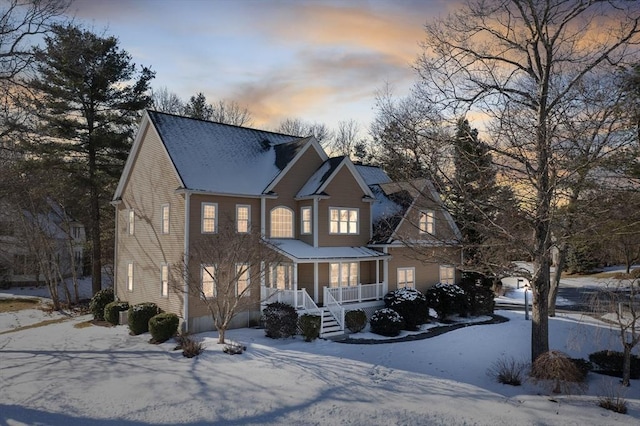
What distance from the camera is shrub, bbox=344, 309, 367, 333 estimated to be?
63.8ft

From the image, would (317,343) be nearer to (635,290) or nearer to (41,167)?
(635,290)

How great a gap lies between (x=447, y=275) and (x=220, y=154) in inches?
601

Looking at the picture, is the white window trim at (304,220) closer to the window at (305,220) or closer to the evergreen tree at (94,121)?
the window at (305,220)

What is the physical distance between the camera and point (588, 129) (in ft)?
40.2

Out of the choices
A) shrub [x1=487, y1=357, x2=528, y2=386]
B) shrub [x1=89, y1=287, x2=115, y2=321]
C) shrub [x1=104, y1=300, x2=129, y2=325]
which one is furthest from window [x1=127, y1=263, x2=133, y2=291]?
shrub [x1=487, y1=357, x2=528, y2=386]

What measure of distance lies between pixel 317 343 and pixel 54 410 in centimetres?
931

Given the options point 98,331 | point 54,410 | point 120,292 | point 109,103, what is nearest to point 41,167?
point 109,103

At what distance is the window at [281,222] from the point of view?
73.4ft

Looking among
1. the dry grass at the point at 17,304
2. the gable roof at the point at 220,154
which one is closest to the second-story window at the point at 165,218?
the gable roof at the point at 220,154

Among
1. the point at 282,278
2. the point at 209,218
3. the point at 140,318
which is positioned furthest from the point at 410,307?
the point at 140,318

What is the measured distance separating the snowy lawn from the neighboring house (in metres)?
12.9

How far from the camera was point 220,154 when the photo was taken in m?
22.5

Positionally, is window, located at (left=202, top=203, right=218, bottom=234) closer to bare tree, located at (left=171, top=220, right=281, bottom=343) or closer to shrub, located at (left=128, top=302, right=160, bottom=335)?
bare tree, located at (left=171, top=220, right=281, bottom=343)

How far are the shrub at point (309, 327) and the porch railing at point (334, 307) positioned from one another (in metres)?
1.97
